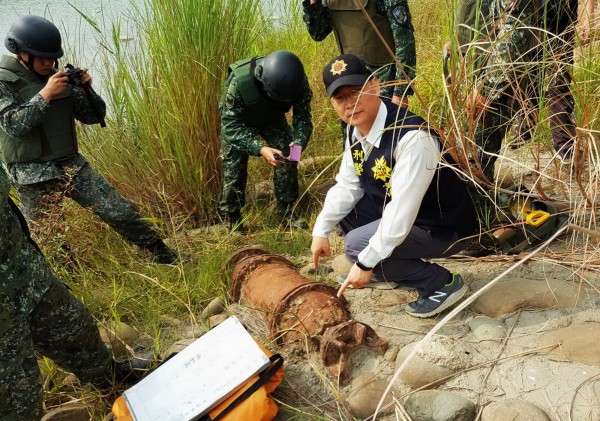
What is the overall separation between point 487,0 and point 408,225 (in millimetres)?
1665

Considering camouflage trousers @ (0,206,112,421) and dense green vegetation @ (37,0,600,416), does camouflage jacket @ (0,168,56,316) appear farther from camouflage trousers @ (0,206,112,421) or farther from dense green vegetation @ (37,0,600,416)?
dense green vegetation @ (37,0,600,416)

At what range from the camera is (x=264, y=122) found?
13.3ft

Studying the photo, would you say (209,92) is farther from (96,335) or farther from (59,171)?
(96,335)

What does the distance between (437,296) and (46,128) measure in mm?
2432

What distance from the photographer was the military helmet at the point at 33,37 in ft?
10.5

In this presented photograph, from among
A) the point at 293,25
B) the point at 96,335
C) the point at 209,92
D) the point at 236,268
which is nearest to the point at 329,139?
the point at 209,92

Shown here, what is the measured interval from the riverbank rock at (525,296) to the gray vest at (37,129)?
8.32 feet

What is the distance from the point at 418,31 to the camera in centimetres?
628

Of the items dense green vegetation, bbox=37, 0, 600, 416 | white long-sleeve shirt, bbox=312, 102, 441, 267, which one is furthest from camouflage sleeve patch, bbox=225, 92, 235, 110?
white long-sleeve shirt, bbox=312, 102, 441, 267

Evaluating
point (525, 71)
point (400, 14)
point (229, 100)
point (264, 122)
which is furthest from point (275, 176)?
point (525, 71)

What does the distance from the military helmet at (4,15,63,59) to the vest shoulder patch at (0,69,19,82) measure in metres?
0.13

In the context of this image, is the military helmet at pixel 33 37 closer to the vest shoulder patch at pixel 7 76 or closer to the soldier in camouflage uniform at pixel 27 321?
the vest shoulder patch at pixel 7 76

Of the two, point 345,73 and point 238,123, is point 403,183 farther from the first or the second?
point 238,123

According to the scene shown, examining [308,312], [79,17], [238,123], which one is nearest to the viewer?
[308,312]
